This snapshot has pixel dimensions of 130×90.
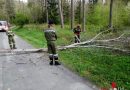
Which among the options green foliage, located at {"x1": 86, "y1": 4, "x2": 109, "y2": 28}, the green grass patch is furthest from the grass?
green foliage, located at {"x1": 86, "y1": 4, "x2": 109, "y2": 28}

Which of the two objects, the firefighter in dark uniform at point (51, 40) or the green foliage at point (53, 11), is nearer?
the firefighter in dark uniform at point (51, 40)

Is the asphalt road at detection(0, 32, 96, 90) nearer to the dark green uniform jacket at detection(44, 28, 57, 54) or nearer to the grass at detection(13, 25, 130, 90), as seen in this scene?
the grass at detection(13, 25, 130, 90)

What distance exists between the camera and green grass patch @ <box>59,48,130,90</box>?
10.6 metres

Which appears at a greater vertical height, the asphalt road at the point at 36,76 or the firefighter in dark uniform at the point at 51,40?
the firefighter in dark uniform at the point at 51,40

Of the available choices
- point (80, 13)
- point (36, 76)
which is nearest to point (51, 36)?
point (36, 76)

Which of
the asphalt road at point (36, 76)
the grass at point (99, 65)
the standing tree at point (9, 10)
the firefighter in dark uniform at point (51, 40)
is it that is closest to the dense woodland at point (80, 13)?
the standing tree at point (9, 10)

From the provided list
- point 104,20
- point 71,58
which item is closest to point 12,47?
point 71,58

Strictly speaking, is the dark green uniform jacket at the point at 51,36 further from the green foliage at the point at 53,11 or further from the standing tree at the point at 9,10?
the standing tree at the point at 9,10

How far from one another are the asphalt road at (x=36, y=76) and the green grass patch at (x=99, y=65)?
0.58 meters

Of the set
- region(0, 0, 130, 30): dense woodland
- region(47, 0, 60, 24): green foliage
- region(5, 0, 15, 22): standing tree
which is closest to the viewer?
region(0, 0, 130, 30): dense woodland

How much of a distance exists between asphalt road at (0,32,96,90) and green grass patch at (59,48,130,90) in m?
0.58

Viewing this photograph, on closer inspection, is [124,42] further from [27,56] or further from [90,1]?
[90,1]

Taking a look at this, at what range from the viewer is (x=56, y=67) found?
13.1 meters

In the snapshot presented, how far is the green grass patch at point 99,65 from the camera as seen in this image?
1065 cm
